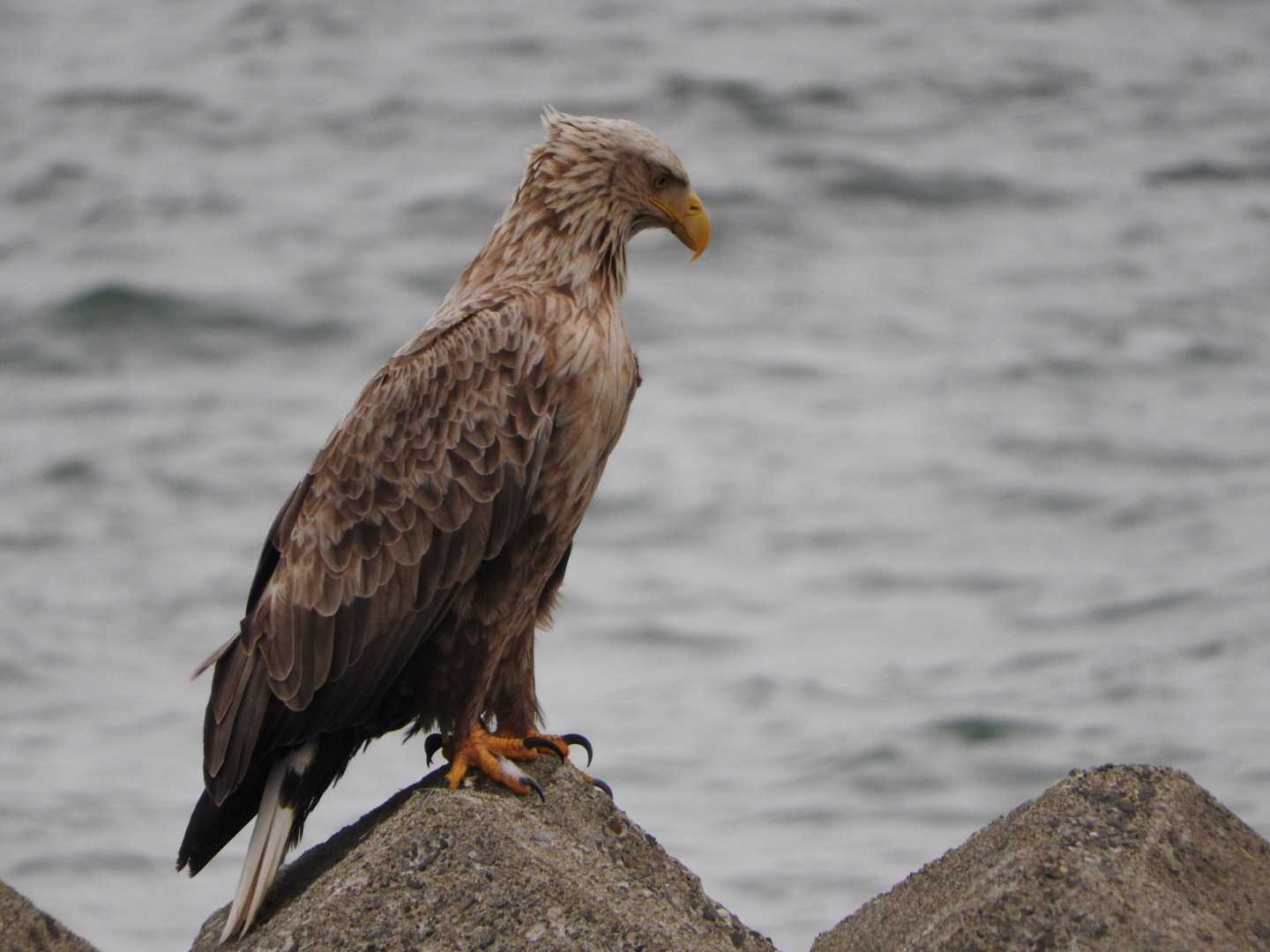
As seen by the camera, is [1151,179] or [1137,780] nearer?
[1137,780]

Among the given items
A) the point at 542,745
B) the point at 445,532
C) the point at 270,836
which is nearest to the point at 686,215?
the point at 445,532

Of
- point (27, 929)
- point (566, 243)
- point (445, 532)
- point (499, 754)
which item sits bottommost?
point (27, 929)

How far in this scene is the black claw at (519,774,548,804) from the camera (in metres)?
5.84

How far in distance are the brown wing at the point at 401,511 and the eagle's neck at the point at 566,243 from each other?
224 mm

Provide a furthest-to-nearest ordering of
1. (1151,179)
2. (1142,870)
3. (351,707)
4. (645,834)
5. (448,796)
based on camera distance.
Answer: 1. (1151,179)
2. (351,707)
3. (645,834)
4. (448,796)
5. (1142,870)

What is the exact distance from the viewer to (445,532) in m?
6.25

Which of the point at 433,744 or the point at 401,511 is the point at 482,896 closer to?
the point at 433,744

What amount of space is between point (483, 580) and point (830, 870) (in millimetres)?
8703

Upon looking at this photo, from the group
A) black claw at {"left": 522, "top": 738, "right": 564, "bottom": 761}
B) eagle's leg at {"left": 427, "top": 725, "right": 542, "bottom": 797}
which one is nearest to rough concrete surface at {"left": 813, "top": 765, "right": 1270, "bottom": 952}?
eagle's leg at {"left": 427, "top": 725, "right": 542, "bottom": 797}

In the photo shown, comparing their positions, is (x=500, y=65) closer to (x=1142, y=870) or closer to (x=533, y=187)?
(x=533, y=187)

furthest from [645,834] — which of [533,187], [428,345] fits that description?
[533,187]

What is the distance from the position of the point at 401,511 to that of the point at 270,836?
103 centimetres

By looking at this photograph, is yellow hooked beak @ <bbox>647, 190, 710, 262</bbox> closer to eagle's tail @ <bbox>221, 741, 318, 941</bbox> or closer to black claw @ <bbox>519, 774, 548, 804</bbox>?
black claw @ <bbox>519, 774, 548, 804</bbox>

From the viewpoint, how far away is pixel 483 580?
249 inches
